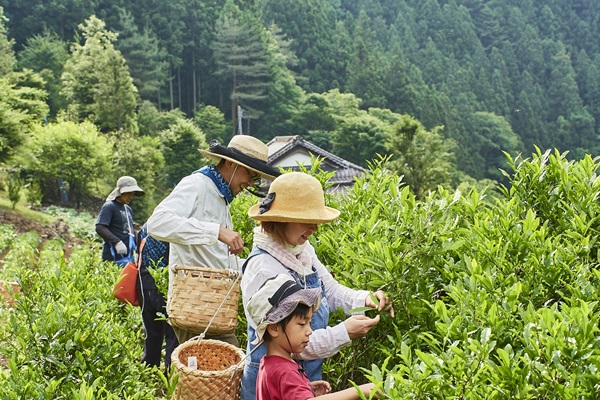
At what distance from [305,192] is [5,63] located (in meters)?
36.8

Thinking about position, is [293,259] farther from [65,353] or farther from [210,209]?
[65,353]

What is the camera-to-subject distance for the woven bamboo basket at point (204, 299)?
279cm

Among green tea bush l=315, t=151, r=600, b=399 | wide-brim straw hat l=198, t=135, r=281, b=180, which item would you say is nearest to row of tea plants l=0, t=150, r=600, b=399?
green tea bush l=315, t=151, r=600, b=399

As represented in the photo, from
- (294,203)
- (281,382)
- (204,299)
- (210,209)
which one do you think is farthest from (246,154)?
(281,382)

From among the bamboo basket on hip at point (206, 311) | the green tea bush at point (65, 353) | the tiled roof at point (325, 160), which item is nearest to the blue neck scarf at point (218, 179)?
the bamboo basket on hip at point (206, 311)

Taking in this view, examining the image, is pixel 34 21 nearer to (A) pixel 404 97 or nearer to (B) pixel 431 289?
(A) pixel 404 97

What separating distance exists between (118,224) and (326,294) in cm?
413

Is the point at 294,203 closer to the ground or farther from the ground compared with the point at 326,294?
farther from the ground

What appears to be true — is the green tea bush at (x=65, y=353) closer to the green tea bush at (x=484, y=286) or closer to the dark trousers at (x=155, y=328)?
the dark trousers at (x=155, y=328)

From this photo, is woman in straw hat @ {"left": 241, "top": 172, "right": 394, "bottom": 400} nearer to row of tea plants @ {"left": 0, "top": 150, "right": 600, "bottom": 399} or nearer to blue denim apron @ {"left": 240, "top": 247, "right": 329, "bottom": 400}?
blue denim apron @ {"left": 240, "top": 247, "right": 329, "bottom": 400}

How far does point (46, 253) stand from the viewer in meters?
13.3

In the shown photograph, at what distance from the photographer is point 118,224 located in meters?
6.22

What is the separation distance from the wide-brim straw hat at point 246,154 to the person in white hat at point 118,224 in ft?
9.95

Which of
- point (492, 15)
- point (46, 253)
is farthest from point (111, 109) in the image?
point (492, 15)
